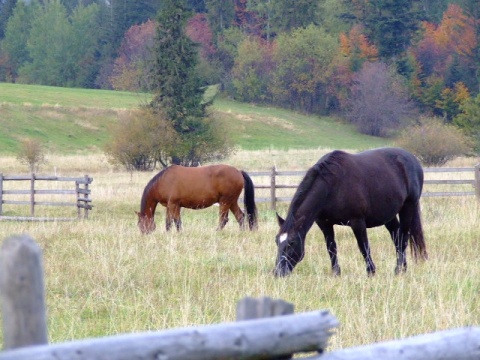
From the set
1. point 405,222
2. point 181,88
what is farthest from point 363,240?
point 181,88

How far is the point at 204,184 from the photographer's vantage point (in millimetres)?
14984

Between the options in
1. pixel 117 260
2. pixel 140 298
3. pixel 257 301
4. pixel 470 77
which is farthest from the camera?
pixel 470 77

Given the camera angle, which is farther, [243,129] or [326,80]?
[326,80]

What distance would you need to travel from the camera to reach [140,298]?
7.08 m

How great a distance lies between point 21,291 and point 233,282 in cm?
519

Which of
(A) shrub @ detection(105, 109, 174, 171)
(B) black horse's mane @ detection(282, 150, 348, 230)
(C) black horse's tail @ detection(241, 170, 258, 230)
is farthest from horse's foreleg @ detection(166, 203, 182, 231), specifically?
(A) shrub @ detection(105, 109, 174, 171)

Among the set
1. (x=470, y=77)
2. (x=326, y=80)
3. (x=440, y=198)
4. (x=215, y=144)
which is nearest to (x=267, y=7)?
(x=326, y=80)

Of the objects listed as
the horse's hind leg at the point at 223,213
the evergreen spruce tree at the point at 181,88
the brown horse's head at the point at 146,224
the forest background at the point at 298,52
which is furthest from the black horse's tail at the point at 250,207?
the forest background at the point at 298,52

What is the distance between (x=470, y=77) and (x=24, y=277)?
217 ft

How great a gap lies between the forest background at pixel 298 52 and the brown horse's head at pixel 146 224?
43004 millimetres

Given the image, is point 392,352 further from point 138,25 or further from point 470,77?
point 138,25

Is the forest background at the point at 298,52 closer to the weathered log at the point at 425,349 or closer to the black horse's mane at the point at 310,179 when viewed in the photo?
the black horse's mane at the point at 310,179

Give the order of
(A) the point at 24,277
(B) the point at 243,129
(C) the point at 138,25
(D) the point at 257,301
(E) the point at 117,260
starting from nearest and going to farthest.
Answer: (A) the point at 24,277 < (D) the point at 257,301 < (E) the point at 117,260 < (B) the point at 243,129 < (C) the point at 138,25

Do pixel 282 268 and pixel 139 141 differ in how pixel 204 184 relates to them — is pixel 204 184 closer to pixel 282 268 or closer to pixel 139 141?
pixel 282 268
